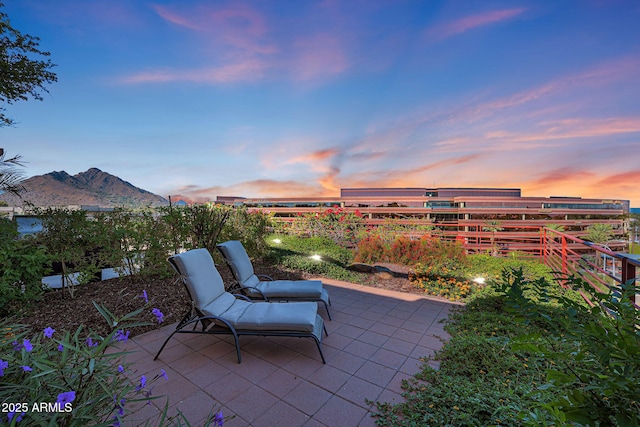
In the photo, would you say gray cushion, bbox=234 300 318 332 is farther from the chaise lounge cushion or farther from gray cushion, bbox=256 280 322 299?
gray cushion, bbox=256 280 322 299

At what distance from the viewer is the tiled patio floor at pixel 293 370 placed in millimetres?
2061

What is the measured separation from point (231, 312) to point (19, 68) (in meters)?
7.80

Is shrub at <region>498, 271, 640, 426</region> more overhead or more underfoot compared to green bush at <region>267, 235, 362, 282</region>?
Result: more overhead

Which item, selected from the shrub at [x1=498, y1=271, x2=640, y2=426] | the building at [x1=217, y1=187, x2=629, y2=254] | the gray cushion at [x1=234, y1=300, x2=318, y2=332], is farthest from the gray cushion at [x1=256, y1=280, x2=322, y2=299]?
the building at [x1=217, y1=187, x2=629, y2=254]

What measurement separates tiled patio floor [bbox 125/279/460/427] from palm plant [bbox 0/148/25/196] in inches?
141

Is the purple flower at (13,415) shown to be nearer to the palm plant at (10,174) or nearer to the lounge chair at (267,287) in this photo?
the lounge chair at (267,287)

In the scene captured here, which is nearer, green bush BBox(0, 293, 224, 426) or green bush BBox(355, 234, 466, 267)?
green bush BBox(0, 293, 224, 426)

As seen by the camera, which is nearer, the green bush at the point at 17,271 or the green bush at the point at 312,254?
the green bush at the point at 17,271

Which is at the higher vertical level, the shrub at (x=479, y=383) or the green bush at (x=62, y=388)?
the green bush at (x=62, y=388)

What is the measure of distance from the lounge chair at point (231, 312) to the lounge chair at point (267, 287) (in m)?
0.63

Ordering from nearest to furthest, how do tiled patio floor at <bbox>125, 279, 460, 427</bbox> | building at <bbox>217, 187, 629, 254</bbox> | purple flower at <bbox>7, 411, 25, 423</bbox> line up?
purple flower at <bbox>7, 411, 25, 423</bbox> → tiled patio floor at <bbox>125, 279, 460, 427</bbox> → building at <bbox>217, 187, 629, 254</bbox>

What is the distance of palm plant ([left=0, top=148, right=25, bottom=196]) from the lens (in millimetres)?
4176

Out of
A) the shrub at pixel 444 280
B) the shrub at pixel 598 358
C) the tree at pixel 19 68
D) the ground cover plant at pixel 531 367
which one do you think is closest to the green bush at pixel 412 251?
the shrub at pixel 444 280

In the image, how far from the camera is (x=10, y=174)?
165 inches
